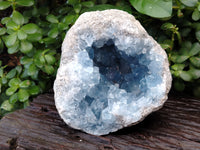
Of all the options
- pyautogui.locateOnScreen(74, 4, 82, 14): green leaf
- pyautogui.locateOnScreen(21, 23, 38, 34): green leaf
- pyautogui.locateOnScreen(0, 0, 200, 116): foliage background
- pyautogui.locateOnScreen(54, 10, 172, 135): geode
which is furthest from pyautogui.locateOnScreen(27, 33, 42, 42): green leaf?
pyautogui.locateOnScreen(54, 10, 172, 135): geode

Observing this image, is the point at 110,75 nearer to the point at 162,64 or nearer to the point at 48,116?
the point at 162,64

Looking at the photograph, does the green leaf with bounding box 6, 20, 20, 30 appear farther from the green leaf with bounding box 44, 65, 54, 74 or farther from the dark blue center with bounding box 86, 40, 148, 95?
the dark blue center with bounding box 86, 40, 148, 95

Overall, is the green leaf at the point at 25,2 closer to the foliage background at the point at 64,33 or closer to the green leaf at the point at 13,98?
the foliage background at the point at 64,33

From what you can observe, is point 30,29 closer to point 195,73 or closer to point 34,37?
point 34,37

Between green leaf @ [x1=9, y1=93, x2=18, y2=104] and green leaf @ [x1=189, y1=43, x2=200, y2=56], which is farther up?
green leaf @ [x1=189, y1=43, x2=200, y2=56]

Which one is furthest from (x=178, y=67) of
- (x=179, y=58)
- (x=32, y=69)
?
(x=32, y=69)

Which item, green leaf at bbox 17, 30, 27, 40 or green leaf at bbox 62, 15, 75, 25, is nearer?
green leaf at bbox 17, 30, 27, 40

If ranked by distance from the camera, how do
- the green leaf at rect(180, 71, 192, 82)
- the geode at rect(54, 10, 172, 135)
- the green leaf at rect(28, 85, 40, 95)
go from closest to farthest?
1. the geode at rect(54, 10, 172, 135)
2. the green leaf at rect(180, 71, 192, 82)
3. the green leaf at rect(28, 85, 40, 95)
